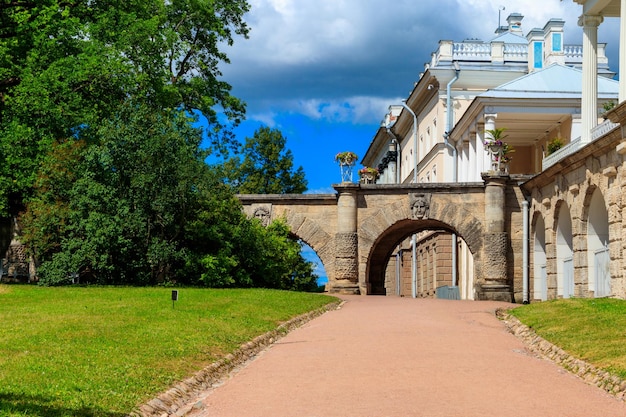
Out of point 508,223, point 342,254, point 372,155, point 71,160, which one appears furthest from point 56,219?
point 372,155

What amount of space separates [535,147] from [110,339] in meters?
36.7

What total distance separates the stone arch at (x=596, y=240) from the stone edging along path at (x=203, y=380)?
32.8 ft

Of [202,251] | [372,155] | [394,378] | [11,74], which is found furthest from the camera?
[372,155]

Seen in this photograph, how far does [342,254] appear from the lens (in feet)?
117

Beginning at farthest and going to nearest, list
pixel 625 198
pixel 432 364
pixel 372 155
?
pixel 372 155, pixel 625 198, pixel 432 364

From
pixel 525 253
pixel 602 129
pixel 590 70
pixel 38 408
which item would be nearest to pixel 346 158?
pixel 525 253

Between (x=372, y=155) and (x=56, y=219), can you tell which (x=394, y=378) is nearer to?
(x=56, y=219)

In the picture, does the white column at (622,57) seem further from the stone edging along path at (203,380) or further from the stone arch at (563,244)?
the stone edging along path at (203,380)

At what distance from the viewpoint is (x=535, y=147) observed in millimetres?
47969

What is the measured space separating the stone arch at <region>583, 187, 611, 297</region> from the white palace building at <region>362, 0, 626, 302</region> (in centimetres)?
3

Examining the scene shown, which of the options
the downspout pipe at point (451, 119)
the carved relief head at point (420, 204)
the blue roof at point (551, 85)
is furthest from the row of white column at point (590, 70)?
the downspout pipe at point (451, 119)

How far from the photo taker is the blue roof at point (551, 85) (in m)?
42.1

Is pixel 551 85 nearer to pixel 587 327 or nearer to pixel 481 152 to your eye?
pixel 481 152

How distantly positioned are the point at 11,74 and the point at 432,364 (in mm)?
19072
